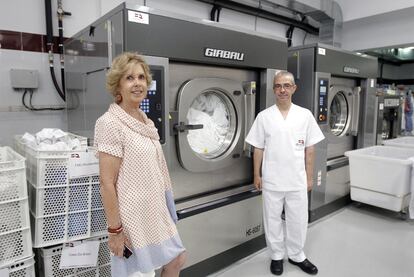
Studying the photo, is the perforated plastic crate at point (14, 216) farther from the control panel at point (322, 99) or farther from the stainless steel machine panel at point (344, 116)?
the stainless steel machine panel at point (344, 116)

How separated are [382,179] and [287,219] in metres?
1.69

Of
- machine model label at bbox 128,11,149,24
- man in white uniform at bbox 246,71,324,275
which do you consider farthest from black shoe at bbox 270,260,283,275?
machine model label at bbox 128,11,149,24

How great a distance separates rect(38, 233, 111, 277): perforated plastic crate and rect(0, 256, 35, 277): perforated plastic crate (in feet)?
0.30

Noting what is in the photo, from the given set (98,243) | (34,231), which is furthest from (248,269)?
(34,231)

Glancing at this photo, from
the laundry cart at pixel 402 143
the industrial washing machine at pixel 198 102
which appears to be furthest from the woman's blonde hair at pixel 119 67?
the laundry cart at pixel 402 143

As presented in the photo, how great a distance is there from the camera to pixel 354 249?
282cm

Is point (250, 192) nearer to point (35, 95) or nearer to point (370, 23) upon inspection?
point (35, 95)

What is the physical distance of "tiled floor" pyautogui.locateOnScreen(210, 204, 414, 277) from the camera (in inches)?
96.2

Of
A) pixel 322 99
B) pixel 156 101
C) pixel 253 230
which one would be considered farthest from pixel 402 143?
pixel 156 101

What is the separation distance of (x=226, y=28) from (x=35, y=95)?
1.79 metres

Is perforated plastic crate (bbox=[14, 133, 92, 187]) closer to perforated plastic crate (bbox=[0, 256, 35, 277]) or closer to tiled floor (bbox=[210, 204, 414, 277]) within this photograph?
perforated plastic crate (bbox=[0, 256, 35, 277])

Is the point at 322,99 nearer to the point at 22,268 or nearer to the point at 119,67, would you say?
the point at 119,67

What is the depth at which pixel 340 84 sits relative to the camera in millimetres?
3691

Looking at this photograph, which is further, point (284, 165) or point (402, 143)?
point (402, 143)
